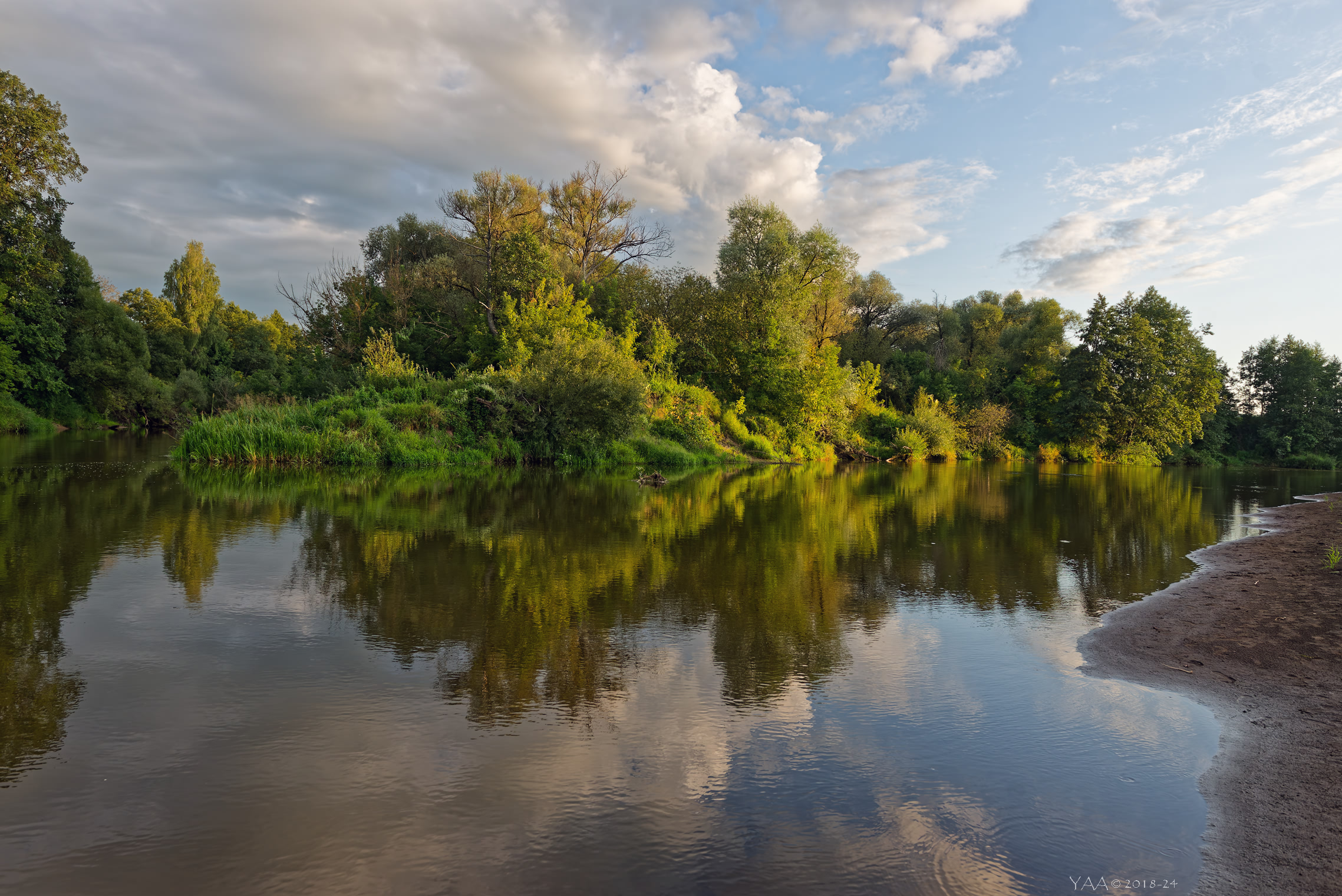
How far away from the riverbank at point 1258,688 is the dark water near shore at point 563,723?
167mm

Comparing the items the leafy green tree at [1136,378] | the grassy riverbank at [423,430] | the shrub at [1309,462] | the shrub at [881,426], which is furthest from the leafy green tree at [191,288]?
the shrub at [1309,462]

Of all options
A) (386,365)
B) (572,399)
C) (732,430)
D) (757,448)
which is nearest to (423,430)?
(386,365)

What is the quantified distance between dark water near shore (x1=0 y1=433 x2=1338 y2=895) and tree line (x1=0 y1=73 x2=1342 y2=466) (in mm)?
16414

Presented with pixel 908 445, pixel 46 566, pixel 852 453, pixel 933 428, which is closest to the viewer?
pixel 46 566

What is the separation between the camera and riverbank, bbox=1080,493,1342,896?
2846 mm

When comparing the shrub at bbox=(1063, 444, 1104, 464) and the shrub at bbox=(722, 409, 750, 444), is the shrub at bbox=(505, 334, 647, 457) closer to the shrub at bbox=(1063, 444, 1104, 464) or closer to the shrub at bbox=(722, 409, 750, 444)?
the shrub at bbox=(722, 409, 750, 444)

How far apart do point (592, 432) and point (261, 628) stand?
20.6 m

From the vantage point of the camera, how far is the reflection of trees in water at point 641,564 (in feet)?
16.9

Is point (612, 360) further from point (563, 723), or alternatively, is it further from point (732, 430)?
point (563, 723)

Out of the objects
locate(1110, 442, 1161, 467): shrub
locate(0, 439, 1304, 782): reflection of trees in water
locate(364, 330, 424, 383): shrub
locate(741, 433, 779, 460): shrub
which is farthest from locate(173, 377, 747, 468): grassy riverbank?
locate(1110, 442, 1161, 467): shrub

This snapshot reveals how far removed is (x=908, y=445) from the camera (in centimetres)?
4188

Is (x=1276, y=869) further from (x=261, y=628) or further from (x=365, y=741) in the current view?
(x=261, y=628)

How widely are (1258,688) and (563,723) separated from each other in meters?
4.67

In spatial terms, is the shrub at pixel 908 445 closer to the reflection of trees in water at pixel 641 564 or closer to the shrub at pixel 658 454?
the shrub at pixel 658 454
